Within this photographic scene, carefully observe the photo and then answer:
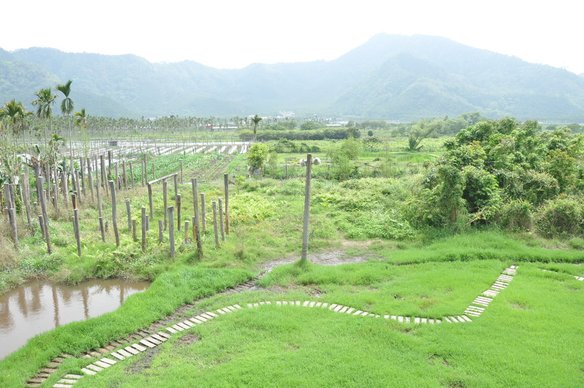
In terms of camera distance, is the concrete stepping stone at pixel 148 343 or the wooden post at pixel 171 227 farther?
the wooden post at pixel 171 227

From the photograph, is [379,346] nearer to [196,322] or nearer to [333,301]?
[333,301]

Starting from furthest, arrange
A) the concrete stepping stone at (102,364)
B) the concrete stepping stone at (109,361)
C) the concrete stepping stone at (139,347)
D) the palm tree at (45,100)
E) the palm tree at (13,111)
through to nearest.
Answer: the palm tree at (45,100)
the palm tree at (13,111)
the concrete stepping stone at (139,347)
the concrete stepping stone at (109,361)
the concrete stepping stone at (102,364)

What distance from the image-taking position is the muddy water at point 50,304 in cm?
1079

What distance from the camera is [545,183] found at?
57.8 ft

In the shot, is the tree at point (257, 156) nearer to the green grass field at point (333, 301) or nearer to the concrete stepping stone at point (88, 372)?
the green grass field at point (333, 301)

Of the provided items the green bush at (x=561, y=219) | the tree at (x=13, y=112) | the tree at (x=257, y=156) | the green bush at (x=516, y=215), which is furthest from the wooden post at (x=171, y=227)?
the tree at (x=257, y=156)

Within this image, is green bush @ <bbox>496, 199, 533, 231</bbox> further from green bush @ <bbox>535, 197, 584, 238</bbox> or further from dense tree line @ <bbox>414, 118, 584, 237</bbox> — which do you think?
green bush @ <bbox>535, 197, 584, 238</bbox>

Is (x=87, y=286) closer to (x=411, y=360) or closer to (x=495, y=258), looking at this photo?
(x=411, y=360)

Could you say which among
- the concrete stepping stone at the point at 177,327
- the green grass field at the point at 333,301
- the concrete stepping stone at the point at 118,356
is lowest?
the concrete stepping stone at the point at 118,356

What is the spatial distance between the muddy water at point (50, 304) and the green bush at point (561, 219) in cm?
1497

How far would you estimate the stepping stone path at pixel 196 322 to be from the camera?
830 centimetres

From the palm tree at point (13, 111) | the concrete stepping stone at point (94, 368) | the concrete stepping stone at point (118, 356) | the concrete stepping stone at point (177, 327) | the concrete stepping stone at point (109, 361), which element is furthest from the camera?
the palm tree at point (13, 111)

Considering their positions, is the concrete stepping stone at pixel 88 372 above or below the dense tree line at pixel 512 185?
below

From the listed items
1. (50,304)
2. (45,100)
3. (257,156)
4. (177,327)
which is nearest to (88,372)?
(177,327)
